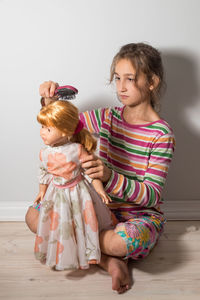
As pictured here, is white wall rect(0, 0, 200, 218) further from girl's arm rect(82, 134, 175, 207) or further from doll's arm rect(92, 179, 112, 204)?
doll's arm rect(92, 179, 112, 204)

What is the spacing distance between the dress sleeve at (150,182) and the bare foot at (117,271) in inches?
7.1

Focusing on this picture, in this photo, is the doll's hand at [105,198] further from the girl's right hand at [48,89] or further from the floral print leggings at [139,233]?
the girl's right hand at [48,89]

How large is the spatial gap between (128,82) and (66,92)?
203mm

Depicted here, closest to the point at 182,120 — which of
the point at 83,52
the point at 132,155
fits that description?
the point at 132,155

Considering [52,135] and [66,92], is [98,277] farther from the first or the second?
[66,92]

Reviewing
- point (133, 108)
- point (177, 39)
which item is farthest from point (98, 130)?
point (177, 39)

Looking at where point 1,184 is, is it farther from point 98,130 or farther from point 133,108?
point 133,108

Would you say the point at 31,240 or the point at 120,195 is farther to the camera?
the point at 31,240

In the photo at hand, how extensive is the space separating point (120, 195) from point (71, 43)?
0.57 m

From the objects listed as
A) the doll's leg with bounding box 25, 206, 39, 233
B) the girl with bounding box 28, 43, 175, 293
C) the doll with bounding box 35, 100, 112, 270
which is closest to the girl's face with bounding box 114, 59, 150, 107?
the girl with bounding box 28, 43, 175, 293

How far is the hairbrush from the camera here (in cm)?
100

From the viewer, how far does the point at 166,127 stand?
1.14 m

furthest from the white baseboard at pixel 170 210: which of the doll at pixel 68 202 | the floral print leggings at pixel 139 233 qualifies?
the doll at pixel 68 202

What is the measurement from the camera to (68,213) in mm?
968
